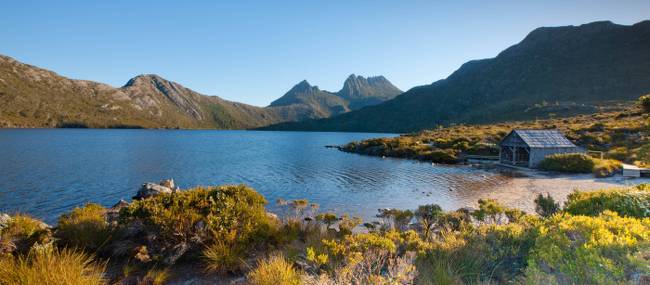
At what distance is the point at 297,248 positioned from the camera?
9.58 meters

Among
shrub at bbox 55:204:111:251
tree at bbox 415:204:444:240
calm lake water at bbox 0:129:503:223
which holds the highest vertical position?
shrub at bbox 55:204:111:251

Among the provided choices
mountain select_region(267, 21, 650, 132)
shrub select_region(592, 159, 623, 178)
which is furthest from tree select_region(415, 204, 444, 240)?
mountain select_region(267, 21, 650, 132)

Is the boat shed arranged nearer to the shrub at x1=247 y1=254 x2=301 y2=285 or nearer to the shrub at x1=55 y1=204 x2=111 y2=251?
the shrub at x1=247 y1=254 x2=301 y2=285

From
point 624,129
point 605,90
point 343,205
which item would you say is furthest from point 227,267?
point 605,90

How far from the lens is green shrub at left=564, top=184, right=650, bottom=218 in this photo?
397 inches

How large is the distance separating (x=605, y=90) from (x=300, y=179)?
131332 mm

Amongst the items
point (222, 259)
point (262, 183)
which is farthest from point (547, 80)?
point (222, 259)

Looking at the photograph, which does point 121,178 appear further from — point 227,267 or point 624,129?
point 624,129

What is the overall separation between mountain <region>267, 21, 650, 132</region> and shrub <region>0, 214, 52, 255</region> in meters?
112

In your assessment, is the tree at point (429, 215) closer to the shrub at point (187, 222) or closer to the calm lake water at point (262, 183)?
the calm lake water at point (262, 183)

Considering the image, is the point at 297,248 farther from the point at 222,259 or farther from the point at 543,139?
the point at 543,139

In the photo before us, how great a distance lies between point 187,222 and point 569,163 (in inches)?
1594

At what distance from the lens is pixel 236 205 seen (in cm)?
993

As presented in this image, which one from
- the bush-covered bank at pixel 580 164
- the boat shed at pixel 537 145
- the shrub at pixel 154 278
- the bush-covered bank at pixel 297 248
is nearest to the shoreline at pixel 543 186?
the bush-covered bank at pixel 580 164
